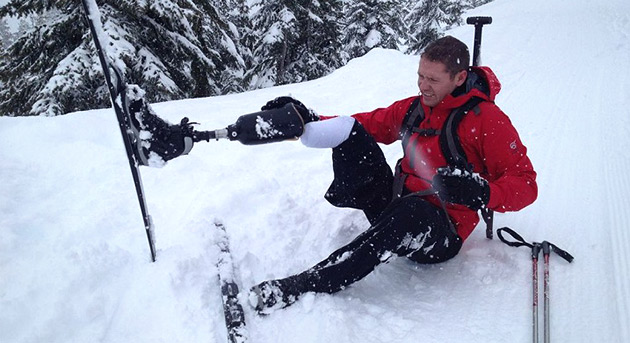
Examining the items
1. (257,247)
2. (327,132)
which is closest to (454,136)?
(327,132)

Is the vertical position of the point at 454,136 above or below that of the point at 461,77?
below

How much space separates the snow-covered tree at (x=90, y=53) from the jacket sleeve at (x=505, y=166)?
712cm

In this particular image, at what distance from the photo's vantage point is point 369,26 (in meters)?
18.0

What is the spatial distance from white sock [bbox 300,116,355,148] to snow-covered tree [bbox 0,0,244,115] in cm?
644

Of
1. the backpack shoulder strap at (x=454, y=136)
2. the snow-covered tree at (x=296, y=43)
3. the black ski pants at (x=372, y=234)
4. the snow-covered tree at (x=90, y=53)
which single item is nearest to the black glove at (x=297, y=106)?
the black ski pants at (x=372, y=234)

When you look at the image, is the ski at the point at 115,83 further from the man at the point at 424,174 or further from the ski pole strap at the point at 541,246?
the ski pole strap at the point at 541,246

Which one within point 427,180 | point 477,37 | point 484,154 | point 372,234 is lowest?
point 372,234

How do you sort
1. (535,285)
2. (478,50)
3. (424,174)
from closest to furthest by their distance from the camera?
1. (535,285)
2. (424,174)
3. (478,50)

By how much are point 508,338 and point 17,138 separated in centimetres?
417

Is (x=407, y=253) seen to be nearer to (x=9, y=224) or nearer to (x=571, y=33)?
(x=9, y=224)

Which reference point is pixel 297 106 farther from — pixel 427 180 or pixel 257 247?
pixel 257 247

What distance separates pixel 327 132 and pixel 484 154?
2.91ft

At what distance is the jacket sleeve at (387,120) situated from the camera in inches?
101

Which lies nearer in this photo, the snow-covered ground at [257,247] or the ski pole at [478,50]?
the snow-covered ground at [257,247]
